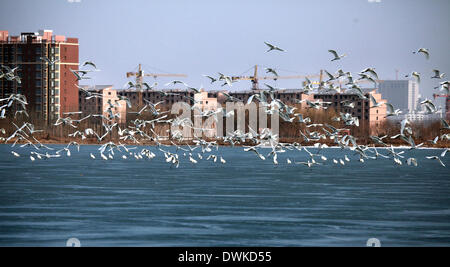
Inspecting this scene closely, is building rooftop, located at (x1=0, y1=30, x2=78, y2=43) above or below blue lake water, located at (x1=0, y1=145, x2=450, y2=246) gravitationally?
above

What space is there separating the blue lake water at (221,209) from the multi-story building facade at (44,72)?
12001 cm

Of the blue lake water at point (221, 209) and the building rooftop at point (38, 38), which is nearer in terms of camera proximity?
the blue lake water at point (221, 209)

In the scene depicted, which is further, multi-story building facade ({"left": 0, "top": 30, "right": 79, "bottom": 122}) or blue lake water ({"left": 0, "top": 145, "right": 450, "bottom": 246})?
multi-story building facade ({"left": 0, "top": 30, "right": 79, "bottom": 122})

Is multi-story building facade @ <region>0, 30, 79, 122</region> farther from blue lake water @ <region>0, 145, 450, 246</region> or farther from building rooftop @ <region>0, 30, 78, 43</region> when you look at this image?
blue lake water @ <region>0, 145, 450, 246</region>

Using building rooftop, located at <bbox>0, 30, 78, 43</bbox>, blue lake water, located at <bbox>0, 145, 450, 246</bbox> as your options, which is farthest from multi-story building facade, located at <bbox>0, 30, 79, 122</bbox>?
blue lake water, located at <bbox>0, 145, 450, 246</bbox>

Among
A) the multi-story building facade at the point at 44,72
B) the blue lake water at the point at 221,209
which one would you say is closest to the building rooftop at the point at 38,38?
the multi-story building facade at the point at 44,72

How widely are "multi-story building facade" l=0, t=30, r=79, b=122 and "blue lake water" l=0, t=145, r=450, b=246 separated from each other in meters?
120

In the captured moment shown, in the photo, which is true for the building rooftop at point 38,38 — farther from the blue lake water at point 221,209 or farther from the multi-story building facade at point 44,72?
the blue lake water at point 221,209

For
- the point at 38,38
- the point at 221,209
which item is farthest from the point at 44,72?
the point at 221,209

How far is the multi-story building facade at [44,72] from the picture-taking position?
172 m

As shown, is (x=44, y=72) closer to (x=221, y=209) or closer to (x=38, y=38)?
(x=38, y=38)

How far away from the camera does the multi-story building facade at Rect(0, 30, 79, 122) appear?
566ft
